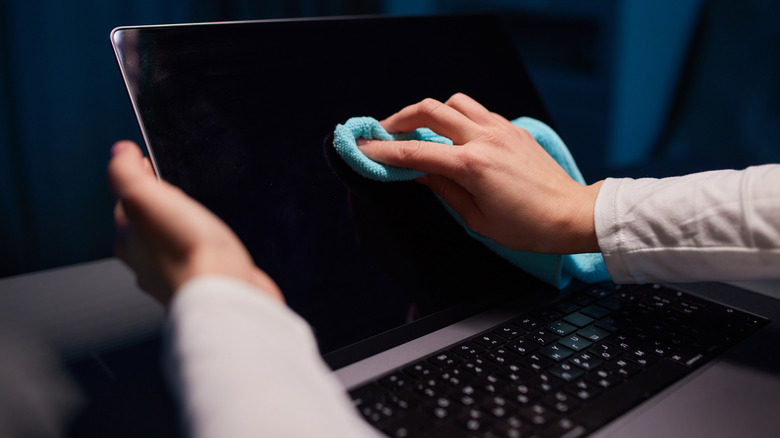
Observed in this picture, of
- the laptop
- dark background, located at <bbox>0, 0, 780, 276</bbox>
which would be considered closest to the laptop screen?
the laptop

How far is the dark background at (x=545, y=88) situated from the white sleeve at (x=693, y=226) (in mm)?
468

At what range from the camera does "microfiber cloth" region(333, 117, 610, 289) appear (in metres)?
0.52

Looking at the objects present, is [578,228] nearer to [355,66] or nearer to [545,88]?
[355,66]

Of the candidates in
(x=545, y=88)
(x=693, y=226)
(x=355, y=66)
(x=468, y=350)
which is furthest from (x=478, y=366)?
(x=545, y=88)

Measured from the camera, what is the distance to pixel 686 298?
1.70 ft

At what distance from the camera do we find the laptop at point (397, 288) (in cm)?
36

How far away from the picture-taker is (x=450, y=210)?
562 mm

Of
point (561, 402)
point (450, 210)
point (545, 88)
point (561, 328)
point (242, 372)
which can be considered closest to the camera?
point (242, 372)

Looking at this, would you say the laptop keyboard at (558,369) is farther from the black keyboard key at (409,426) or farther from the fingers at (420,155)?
the fingers at (420,155)

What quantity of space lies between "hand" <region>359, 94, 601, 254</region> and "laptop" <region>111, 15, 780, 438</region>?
47 mm

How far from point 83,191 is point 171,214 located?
49 centimetres

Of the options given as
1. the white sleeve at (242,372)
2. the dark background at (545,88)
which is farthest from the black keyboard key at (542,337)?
the dark background at (545,88)

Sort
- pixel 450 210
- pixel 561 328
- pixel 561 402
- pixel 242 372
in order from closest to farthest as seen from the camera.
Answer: pixel 242 372, pixel 561 402, pixel 561 328, pixel 450 210

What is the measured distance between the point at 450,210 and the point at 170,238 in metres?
0.33
